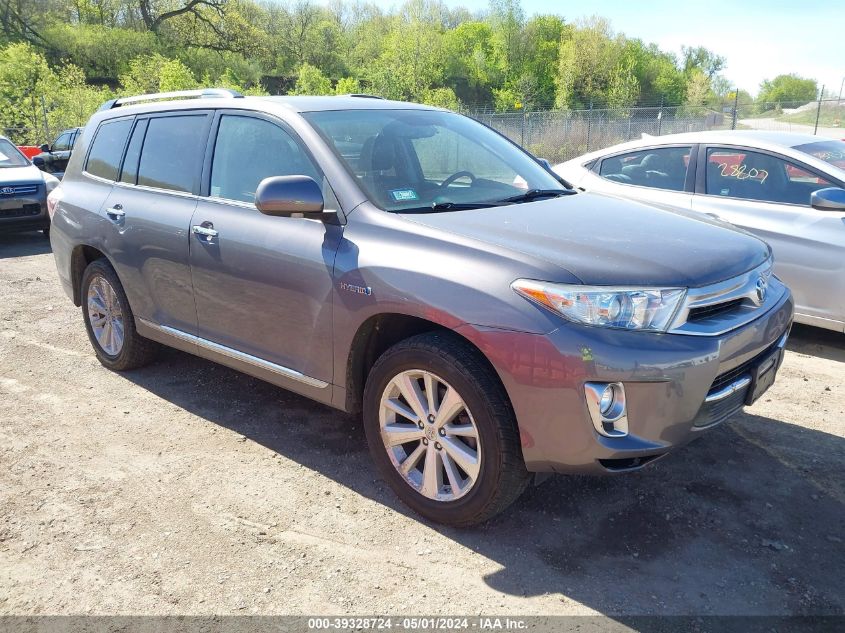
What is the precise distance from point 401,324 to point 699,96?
→ 305ft

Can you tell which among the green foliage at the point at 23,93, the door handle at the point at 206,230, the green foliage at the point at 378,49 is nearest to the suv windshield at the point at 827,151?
the door handle at the point at 206,230

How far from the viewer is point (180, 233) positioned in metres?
3.99

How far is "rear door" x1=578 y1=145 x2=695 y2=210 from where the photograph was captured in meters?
5.91

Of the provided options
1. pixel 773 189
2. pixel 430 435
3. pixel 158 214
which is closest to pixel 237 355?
pixel 158 214

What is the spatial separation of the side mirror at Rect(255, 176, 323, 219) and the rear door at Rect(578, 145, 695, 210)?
3338mm

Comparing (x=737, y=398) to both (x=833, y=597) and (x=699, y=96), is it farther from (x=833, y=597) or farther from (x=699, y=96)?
(x=699, y=96)

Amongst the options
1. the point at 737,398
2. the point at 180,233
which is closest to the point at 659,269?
the point at 737,398

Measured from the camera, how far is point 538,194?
3.82 meters

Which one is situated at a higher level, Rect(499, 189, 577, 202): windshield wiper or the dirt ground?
Rect(499, 189, 577, 202): windshield wiper

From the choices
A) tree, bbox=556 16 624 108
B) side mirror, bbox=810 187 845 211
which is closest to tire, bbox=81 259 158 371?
side mirror, bbox=810 187 845 211

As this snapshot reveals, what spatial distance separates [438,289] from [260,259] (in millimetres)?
1144

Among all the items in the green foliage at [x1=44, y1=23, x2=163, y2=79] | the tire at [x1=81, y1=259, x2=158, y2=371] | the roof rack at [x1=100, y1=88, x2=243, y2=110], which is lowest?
the tire at [x1=81, y1=259, x2=158, y2=371]

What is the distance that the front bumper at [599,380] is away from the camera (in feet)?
8.32

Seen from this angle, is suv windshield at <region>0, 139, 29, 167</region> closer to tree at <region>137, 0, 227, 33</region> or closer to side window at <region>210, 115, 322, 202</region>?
side window at <region>210, 115, 322, 202</region>
